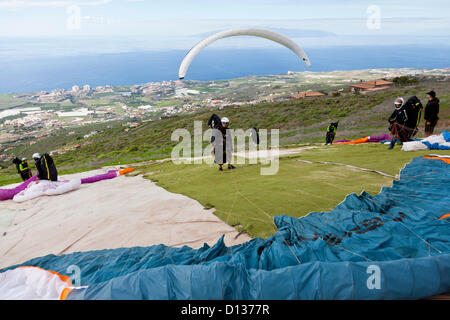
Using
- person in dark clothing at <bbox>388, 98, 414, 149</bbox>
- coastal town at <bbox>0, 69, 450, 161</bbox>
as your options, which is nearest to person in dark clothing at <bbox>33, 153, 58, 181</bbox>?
person in dark clothing at <bbox>388, 98, 414, 149</bbox>

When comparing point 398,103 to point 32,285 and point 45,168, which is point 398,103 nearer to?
point 32,285

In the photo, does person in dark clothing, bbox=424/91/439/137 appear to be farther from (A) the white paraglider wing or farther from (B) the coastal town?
(B) the coastal town

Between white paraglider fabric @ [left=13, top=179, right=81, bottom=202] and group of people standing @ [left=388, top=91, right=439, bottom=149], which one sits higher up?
group of people standing @ [left=388, top=91, right=439, bottom=149]

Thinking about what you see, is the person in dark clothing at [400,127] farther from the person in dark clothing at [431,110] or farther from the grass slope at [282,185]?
the person in dark clothing at [431,110]

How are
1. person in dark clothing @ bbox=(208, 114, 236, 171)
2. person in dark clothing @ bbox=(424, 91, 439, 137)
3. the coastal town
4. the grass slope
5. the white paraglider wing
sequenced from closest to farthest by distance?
the grass slope
the white paraglider wing
person in dark clothing @ bbox=(208, 114, 236, 171)
person in dark clothing @ bbox=(424, 91, 439, 137)
the coastal town

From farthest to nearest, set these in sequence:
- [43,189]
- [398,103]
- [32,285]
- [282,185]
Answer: [398,103]
[43,189]
[282,185]
[32,285]

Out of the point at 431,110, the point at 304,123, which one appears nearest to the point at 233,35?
the point at 431,110
